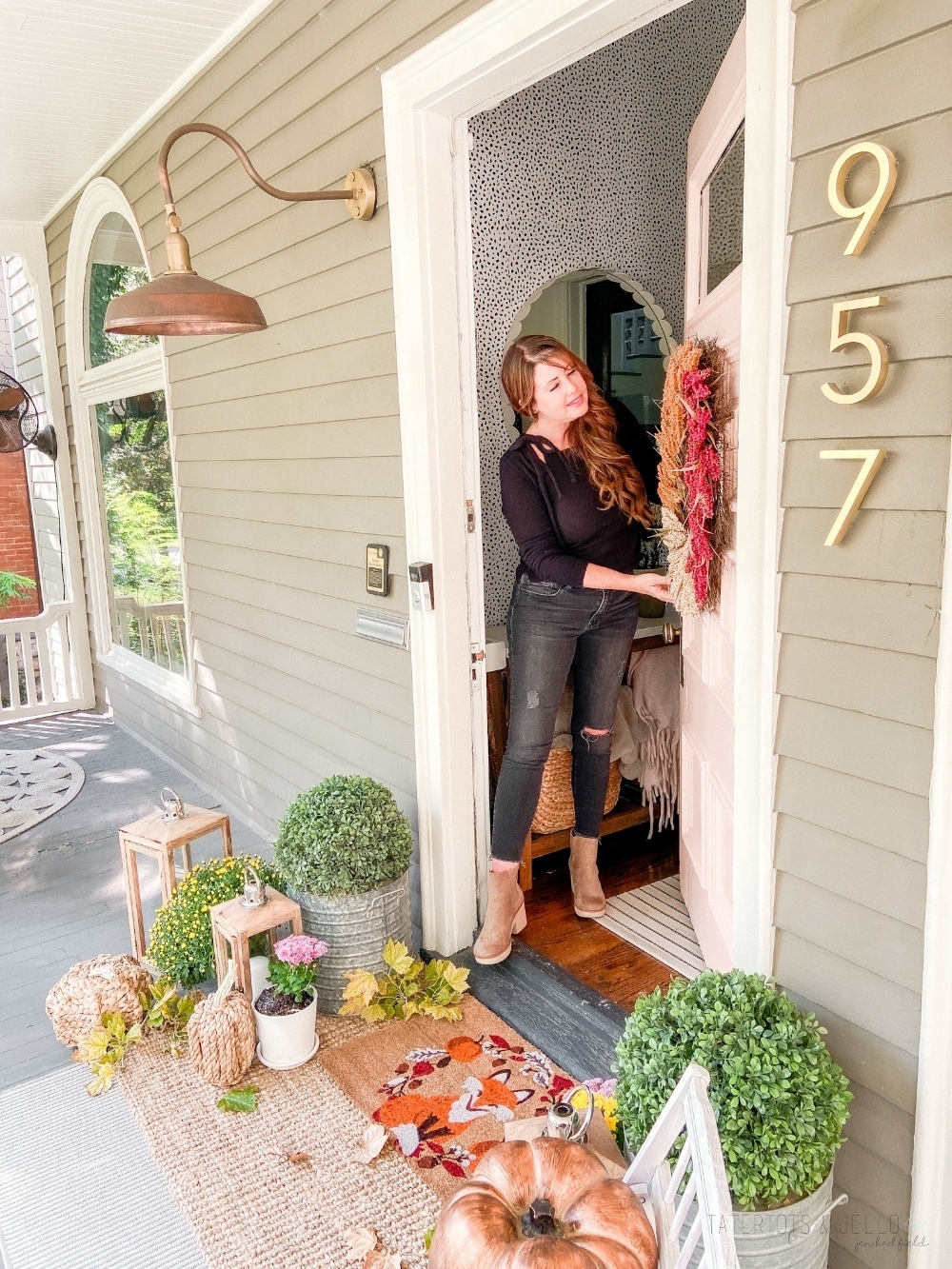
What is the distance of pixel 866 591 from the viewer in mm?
1412

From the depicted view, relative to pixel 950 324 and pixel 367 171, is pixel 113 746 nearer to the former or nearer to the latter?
pixel 367 171

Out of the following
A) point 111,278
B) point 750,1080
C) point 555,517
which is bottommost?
point 750,1080

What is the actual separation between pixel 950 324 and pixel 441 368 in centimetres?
145

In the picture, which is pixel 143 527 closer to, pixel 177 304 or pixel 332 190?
pixel 332 190

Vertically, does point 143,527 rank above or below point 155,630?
above

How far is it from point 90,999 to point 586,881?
146 cm

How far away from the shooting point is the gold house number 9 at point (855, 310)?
1.29m

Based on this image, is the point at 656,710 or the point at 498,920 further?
the point at 656,710

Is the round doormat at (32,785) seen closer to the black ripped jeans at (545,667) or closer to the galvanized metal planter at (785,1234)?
the black ripped jeans at (545,667)

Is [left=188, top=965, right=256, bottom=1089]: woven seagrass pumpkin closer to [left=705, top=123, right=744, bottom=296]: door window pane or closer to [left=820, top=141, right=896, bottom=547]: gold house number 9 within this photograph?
[left=820, top=141, right=896, bottom=547]: gold house number 9

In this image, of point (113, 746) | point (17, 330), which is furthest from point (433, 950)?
point (17, 330)

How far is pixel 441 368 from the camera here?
8.16 ft

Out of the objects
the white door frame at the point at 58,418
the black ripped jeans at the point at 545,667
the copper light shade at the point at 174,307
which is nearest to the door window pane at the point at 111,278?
the white door frame at the point at 58,418

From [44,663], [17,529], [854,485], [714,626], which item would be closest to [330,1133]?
[714,626]
